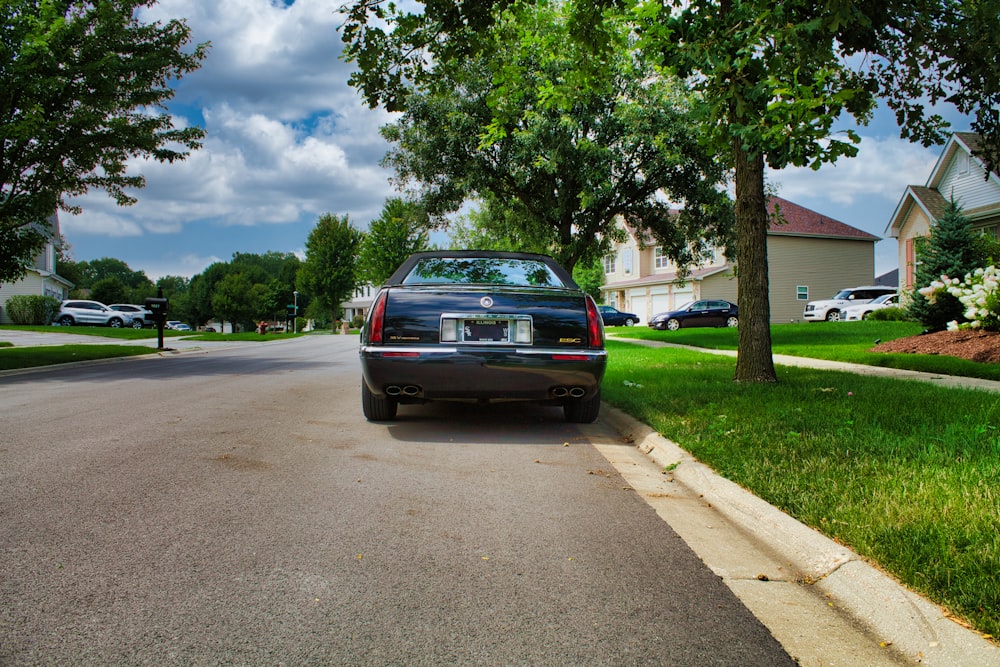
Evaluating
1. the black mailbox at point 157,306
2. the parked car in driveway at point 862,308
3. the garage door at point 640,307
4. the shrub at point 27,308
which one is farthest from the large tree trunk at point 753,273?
the shrub at point 27,308

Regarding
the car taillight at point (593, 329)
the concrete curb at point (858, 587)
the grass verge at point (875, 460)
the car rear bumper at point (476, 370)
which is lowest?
the concrete curb at point (858, 587)

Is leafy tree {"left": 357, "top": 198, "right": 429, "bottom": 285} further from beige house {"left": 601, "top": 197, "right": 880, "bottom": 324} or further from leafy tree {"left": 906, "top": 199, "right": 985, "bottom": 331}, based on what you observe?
leafy tree {"left": 906, "top": 199, "right": 985, "bottom": 331}

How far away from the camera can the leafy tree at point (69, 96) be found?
14.1 m

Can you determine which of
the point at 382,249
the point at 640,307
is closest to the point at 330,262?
the point at 382,249

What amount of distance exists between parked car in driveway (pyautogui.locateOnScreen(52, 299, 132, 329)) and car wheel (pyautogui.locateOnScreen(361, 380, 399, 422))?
4130 cm

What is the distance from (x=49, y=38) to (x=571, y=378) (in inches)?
563

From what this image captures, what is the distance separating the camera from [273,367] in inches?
576

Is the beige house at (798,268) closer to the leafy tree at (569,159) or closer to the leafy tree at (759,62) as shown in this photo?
the leafy tree at (569,159)

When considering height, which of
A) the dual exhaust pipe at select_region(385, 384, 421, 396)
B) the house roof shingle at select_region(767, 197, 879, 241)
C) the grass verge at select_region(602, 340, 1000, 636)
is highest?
the house roof shingle at select_region(767, 197, 879, 241)

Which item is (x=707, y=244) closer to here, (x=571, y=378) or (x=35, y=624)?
(x=571, y=378)

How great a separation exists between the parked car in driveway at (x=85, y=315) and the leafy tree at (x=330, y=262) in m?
26.8

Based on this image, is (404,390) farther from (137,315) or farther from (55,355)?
(137,315)

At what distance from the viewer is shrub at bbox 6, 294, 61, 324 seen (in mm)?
40625

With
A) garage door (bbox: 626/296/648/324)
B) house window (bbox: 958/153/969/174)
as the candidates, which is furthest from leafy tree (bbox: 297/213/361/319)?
house window (bbox: 958/153/969/174)
